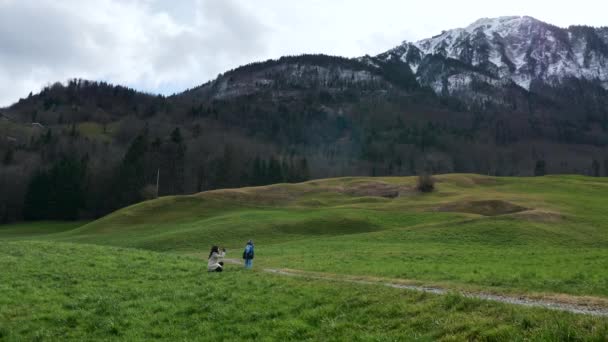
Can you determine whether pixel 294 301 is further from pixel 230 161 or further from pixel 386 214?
pixel 230 161

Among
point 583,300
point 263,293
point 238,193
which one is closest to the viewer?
point 583,300

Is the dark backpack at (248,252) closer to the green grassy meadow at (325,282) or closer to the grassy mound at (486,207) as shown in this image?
the green grassy meadow at (325,282)

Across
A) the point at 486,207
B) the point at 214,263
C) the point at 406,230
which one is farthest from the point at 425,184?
the point at 214,263

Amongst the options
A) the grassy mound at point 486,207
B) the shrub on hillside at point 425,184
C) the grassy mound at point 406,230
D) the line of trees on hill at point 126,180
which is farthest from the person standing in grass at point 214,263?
the line of trees on hill at point 126,180

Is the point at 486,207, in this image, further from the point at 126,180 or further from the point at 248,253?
the point at 126,180

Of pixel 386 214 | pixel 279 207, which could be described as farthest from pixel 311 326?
pixel 279 207

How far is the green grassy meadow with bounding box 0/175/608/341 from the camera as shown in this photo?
11773mm

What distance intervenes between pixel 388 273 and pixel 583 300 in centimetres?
1081

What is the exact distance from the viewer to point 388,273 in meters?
23.8

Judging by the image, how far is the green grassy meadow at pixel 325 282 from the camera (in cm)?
1177

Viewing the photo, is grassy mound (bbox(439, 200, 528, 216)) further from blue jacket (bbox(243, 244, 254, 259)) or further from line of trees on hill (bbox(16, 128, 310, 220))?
line of trees on hill (bbox(16, 128, 310, 220))

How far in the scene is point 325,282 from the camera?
1811 cm

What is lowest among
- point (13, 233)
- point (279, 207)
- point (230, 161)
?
point (13, 233)

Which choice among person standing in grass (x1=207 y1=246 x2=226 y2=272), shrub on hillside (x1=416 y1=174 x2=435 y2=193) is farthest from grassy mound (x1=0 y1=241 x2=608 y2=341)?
shrub on hillside (x1=416 y1=174 x2=435 y2=193)
